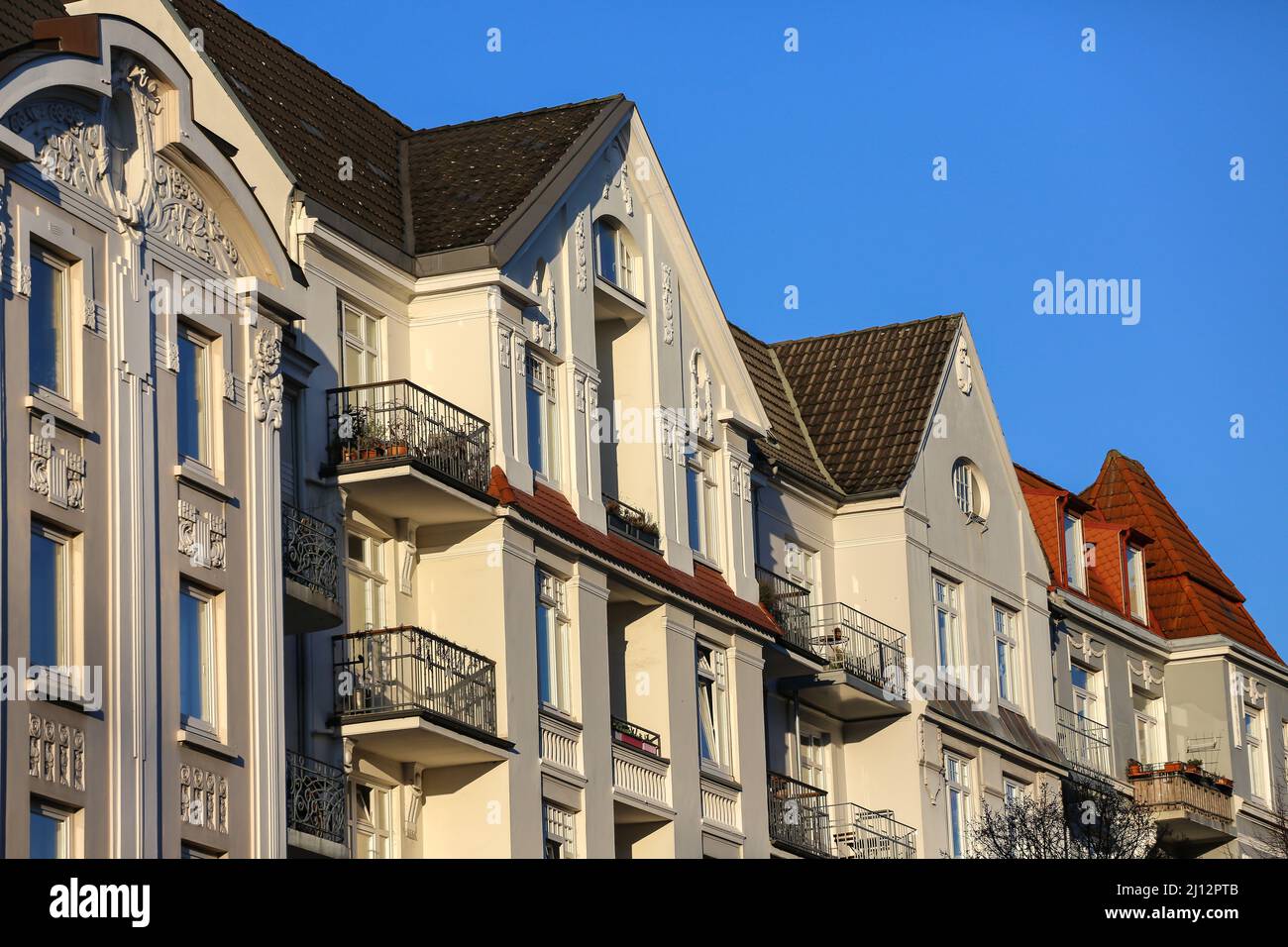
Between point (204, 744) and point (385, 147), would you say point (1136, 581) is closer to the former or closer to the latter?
point (385, 147)

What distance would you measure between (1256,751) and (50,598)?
3691 cm

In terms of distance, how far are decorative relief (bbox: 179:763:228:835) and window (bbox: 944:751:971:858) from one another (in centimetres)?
1967

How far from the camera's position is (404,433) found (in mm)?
34625

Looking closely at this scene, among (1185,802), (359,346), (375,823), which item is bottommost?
(375,823)

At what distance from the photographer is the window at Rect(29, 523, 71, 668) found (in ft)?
88.6

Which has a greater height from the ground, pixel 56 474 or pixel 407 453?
pixel 407 453

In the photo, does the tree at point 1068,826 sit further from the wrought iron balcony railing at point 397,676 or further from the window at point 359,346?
the window at point 359,346

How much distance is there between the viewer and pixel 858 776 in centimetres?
4675

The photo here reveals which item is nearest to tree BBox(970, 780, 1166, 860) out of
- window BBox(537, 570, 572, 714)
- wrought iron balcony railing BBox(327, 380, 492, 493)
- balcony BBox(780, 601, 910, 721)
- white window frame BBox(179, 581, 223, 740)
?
balcony BBox(780, 601, 910, 721)

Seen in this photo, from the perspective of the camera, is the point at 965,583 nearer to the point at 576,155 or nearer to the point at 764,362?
the point at 764,362

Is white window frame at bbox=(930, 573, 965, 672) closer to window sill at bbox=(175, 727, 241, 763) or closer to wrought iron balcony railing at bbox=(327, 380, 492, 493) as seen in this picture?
wrought iron balcony railing at bbox=(327, 380, 492, 493)

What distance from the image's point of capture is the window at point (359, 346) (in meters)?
35.7

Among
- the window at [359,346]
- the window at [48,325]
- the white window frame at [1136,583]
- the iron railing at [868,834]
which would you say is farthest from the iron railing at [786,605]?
the window at [48,325]

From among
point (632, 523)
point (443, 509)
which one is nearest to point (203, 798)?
point (443, 509)
